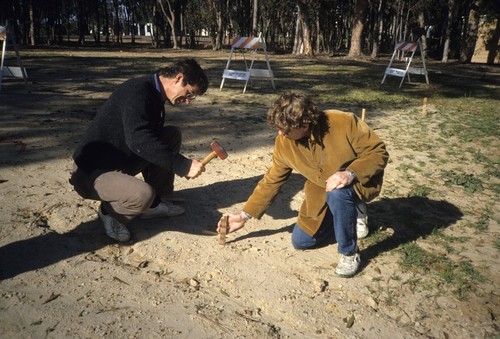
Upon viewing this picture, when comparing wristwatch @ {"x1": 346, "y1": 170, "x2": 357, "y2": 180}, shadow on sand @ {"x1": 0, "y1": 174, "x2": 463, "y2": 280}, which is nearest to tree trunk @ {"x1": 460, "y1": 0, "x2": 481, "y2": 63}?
shadow on sand @ {"x1": 0, "y1": 174, "x2": 463, "y2": 280}

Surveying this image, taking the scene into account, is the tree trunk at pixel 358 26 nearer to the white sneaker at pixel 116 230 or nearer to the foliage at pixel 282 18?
the foliage at pixel 282 18

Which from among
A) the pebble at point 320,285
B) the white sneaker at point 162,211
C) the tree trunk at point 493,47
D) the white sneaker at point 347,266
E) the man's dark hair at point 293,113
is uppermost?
the tree trunk at point 493,47

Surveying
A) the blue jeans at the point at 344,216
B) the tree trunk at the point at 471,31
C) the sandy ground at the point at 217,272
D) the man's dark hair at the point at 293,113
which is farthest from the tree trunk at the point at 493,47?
the man's dark hair at the point at 293,113

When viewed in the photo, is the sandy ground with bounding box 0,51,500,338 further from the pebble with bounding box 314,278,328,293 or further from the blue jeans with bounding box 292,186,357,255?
the blue jeans with bounding box 292,186,357,255

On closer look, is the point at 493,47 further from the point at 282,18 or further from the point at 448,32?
the point at 282,18

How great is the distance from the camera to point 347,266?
9.61ft

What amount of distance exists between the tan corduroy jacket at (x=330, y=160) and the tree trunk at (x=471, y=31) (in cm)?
2334

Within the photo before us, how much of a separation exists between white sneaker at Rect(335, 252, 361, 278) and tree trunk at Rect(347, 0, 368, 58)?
19.6 metres

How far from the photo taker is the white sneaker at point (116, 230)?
3.20 meters

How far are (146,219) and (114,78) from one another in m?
8.95

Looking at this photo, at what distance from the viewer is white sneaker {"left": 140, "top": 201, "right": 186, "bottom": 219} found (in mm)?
3582

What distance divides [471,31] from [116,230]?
24741mm

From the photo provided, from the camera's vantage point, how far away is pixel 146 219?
11.8ft

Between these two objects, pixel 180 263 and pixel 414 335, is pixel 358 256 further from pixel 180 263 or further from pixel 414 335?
pixel 180 263
